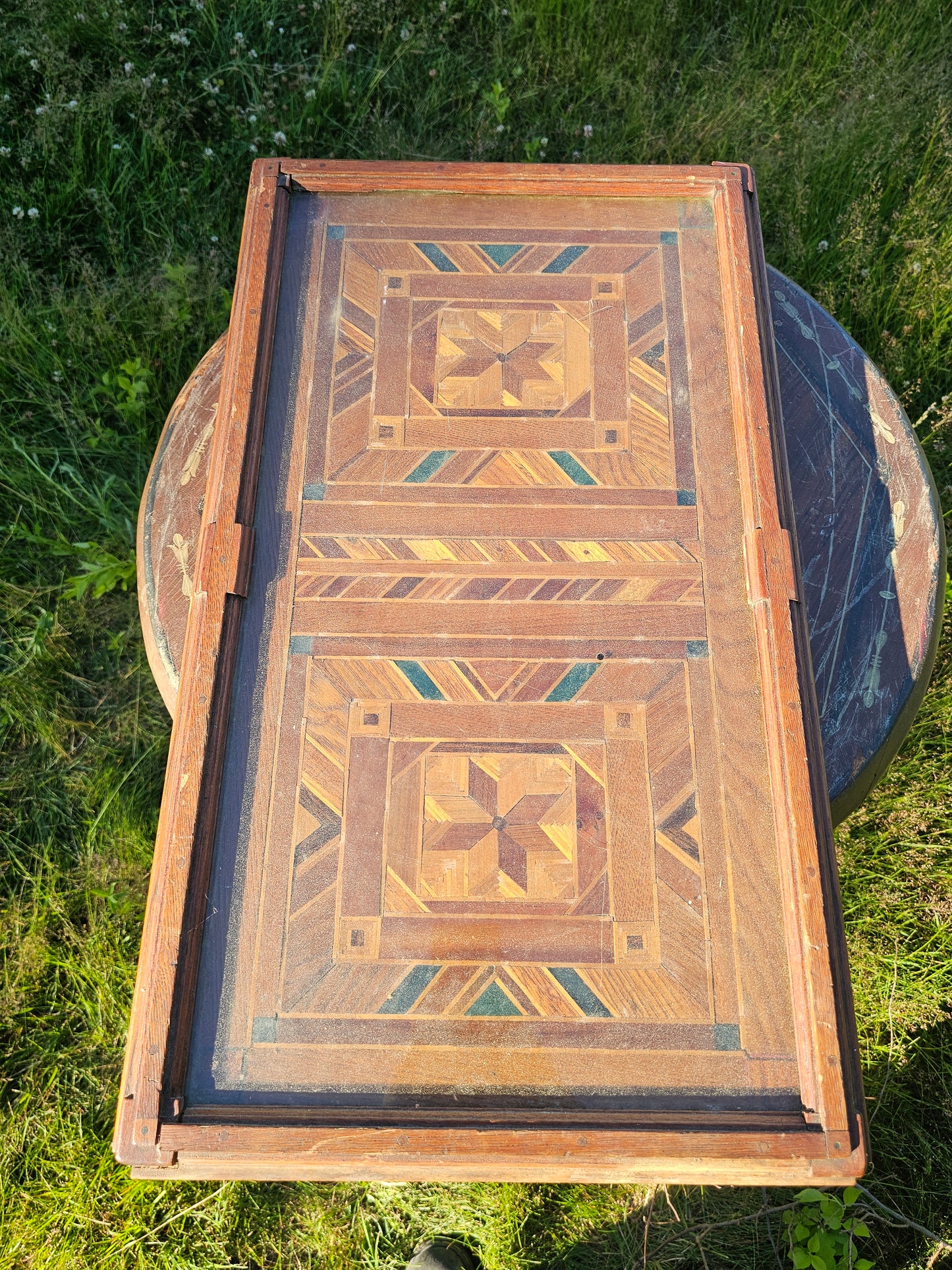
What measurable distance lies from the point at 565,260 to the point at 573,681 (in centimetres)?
103

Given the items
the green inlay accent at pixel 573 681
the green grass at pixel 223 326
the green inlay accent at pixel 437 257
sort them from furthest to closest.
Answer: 1. the green grass at pixel 223 326
2. the green inlay accent at pixel 437 257
3. the green inlay accent at pixel 573 681

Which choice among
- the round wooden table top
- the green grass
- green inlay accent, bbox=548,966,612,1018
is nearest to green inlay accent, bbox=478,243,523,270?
the round wooden table top

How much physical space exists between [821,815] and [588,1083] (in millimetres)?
627

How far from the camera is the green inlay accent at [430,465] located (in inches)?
76.9

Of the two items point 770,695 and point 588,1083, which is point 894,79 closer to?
point 770,695

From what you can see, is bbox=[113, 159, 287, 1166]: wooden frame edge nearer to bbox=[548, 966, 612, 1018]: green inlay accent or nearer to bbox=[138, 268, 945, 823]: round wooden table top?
bbox=[138, 268, 945, 823]: round wooden table top

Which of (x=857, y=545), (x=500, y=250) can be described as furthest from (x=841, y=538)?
(x=500, y=250)

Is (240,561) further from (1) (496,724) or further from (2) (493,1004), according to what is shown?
(2) (493,1004)

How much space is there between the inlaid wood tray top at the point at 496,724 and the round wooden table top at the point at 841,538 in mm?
203

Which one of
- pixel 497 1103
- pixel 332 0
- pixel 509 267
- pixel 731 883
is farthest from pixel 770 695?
pixel 332 0

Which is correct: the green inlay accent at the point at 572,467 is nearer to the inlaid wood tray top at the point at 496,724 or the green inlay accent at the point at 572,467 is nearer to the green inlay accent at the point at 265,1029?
the inlaid wood tray top at the point at 496,724

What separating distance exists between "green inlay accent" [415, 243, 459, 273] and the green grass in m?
1.23

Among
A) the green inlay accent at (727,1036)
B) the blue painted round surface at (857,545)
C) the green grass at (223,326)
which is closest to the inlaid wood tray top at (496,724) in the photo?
the green inlay accent at (727,1036)

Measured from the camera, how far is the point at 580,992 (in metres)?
1.61
